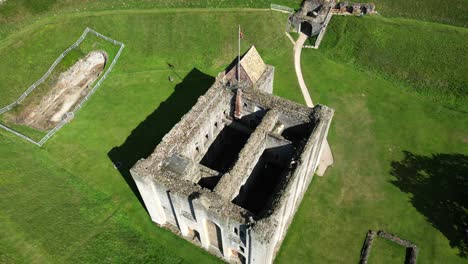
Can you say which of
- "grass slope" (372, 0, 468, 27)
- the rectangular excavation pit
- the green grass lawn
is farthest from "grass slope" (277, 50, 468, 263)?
"grass slope" (372, 0, 468, 27)

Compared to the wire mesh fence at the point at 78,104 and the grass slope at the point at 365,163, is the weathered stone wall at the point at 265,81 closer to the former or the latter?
the grass slope at the point at 365,163

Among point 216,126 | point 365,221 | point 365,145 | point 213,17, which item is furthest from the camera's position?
point 213,17

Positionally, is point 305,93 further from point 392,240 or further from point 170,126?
point 392,240

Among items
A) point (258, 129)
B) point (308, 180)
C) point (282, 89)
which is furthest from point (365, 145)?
point (258, 129)

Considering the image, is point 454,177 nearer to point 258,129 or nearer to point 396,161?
point 396,161

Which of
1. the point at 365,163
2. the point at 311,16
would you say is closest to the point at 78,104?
the point at 365,163

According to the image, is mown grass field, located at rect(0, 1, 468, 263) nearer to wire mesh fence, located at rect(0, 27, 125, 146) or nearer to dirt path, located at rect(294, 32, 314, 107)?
wire mesh fence, located at rect(0, 27, 125, 146)
